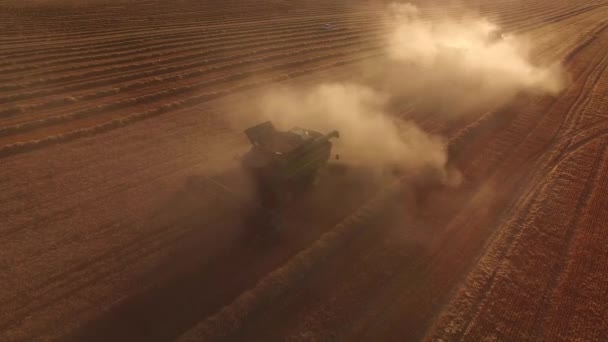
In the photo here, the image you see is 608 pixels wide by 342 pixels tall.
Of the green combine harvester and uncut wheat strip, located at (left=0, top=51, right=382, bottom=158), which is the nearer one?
the green combine harvester

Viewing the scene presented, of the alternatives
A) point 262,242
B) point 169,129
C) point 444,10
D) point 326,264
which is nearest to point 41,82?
point 169,129

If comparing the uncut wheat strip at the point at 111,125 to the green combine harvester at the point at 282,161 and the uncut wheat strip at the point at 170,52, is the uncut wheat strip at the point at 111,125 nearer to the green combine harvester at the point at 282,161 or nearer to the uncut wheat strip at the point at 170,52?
the uncut wheat strip at the point at 170,52

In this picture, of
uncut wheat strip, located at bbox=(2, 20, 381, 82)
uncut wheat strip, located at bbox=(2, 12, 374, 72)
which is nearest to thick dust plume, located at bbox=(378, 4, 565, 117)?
uncut wheat strip, located at bbox=(2, 20, 381, 82)

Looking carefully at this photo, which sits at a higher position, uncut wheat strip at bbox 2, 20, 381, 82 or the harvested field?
uncut wheat strip at bbox 2, 20, 381, 82

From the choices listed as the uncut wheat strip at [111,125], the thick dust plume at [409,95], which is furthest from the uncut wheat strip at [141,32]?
the thick dust plume at [409,95]

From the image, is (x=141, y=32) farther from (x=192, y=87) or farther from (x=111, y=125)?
(x=111, y=125)

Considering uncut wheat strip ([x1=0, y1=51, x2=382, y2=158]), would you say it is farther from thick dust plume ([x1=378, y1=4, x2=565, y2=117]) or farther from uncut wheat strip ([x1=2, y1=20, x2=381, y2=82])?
thick dust plume ([x1=378, y1=4, x2=565, y2=117])

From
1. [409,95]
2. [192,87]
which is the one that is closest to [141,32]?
[192,87]
